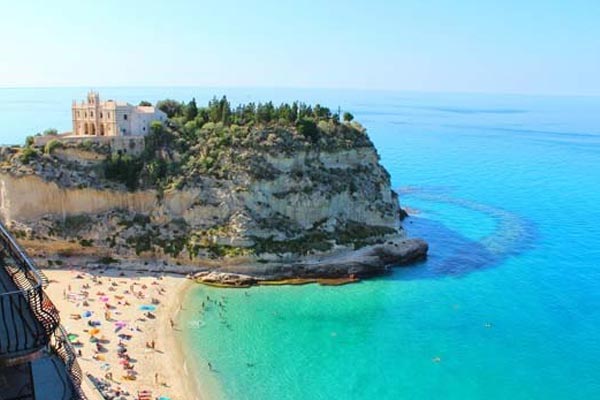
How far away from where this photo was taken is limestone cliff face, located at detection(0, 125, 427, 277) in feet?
140

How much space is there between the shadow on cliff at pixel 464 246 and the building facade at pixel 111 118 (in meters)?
26.2

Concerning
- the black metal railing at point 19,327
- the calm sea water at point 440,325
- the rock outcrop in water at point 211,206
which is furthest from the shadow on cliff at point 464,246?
the black metal railing at point 19,327

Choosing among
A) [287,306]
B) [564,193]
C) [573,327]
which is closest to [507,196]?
[564,193]

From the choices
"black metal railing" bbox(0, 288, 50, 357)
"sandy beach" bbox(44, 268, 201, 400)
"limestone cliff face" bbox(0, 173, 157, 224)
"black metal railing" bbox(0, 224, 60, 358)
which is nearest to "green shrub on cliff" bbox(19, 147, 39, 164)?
"limestone cliff face" bbox(0, 173, 157, 224)

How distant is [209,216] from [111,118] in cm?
1337

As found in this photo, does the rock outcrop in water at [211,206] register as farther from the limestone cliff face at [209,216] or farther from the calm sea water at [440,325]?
the calm sea water at [440,325]

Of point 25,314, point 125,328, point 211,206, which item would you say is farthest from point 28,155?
point 25,314

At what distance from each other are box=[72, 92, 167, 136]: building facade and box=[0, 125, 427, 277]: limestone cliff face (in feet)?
13.3

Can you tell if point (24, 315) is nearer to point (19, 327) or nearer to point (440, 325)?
point (19, 327)

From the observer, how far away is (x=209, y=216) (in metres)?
44.6

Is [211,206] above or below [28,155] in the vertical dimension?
below

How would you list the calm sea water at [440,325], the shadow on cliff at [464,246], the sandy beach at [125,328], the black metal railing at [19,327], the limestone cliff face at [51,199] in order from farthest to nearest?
the shadow on cliff at [464,246]
the limestone cliff face at [51,199]
the calm sea water at [440,325]
the sandy beach at [125,328]
the black metal railing at [19,327]

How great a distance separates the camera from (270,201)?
4544 cm

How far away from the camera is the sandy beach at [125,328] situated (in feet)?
89.8
